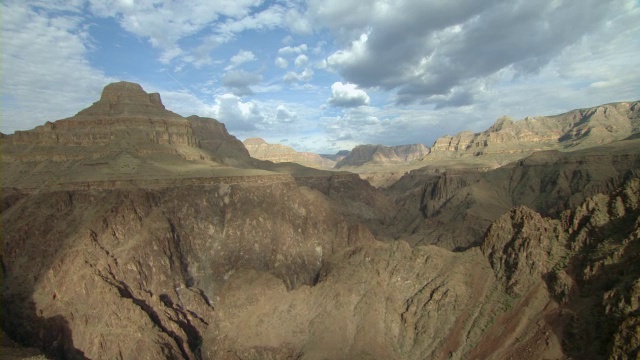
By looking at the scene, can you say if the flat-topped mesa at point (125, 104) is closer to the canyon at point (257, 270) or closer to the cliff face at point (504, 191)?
the canyon at point (257, 270)

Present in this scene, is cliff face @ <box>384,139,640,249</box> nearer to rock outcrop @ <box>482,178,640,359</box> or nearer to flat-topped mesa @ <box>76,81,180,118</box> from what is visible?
rock outcrop @ <box>482,178,640,359</box>

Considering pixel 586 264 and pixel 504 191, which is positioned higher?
pixel 586 264

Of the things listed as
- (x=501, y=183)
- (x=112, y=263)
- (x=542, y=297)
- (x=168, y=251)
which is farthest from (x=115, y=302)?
(x=501, y=183)

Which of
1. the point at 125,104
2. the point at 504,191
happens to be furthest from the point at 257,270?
the point at 504,191

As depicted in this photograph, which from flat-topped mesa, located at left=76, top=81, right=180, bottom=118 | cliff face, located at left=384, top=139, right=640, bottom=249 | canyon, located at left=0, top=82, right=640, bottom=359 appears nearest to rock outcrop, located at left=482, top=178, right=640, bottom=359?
canyon, located at left=0, top=82, right=640, bottom=359

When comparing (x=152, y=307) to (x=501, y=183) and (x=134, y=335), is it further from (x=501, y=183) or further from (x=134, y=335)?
(x=501, y=183)

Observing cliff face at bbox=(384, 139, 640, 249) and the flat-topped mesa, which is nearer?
cliff face at bbox=(384, 139, 640, 249)

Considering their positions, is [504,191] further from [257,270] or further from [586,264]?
[586,264]
